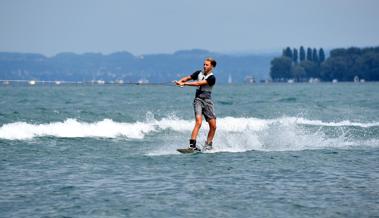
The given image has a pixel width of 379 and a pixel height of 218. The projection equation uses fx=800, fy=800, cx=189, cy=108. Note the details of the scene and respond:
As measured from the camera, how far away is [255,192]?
11.8m

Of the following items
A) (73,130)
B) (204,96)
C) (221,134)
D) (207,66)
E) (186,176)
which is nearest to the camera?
(186,176)

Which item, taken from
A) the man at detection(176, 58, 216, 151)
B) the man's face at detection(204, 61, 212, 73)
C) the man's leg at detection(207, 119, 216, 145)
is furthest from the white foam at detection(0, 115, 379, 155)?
the man's face at detection(204, 61, 212, 73)

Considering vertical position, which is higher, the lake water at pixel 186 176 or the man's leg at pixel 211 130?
the man's leg at pixel 211 130

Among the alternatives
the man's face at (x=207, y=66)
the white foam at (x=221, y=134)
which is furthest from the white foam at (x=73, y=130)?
the man's face at (x=207, y=66)

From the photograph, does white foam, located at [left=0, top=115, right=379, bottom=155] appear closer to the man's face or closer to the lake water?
the lake water

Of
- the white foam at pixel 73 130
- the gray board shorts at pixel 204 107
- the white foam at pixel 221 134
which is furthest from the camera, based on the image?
the white foam at pixel 73 130

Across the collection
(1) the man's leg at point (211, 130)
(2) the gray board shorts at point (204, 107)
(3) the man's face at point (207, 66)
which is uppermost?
(3) the man's face at point (207, 66)

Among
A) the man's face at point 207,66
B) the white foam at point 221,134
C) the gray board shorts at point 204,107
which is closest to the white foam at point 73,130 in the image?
the white foam at point 221,134

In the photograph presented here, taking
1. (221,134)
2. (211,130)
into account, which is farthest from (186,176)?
(221,134)

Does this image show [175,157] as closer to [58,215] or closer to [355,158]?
[355,158]

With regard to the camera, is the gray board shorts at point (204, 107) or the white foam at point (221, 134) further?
the white foam at point (221, 134)

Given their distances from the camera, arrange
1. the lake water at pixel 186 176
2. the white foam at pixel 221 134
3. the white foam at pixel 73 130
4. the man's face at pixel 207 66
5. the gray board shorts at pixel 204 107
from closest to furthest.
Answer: the lake water at pixel 186 176
the man's face at pixel 207 66
the gray board shorts at pixel 204 107
the white foam at pixel 221 134
the white foam at pixel 73 130

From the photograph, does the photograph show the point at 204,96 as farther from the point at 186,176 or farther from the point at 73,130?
the point at 73,130

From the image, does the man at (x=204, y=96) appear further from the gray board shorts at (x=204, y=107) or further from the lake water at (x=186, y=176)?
the lake water at (x=186, y=176)
